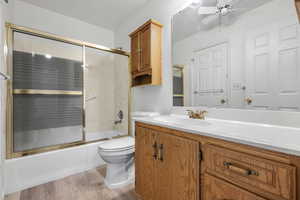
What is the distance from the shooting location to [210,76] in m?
1.31

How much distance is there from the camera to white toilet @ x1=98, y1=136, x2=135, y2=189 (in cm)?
154

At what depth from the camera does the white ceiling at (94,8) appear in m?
2.06

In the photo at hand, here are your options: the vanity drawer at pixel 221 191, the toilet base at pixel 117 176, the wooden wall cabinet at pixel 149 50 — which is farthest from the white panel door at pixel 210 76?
the toilet base at pixel 117 176

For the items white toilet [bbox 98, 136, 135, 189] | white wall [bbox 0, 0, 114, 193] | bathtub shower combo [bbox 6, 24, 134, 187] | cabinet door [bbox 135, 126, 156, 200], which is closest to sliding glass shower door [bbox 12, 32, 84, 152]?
bathtub shower combo [bbox 6, 24, 134, 187]

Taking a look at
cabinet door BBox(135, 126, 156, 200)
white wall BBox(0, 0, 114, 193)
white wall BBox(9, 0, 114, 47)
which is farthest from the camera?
white wall BBox(9, 0, 114, 47)

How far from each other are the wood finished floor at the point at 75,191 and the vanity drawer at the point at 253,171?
1101mm

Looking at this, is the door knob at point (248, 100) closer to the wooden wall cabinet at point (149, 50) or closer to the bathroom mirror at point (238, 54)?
the bathroom mirror at point (238, 54)

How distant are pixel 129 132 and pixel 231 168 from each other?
78.4 inches

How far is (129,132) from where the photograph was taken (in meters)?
2.46

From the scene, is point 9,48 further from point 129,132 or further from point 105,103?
point 129,132

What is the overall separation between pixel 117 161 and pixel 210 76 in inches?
54.9

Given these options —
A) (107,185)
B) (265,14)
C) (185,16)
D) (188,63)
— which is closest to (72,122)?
(107,185)

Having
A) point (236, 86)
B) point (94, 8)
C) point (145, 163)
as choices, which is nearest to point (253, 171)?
point (236, 86)

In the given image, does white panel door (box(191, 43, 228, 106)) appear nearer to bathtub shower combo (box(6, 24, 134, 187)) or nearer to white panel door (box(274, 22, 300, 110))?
white panel door (box(274, 22, 300, 110))
